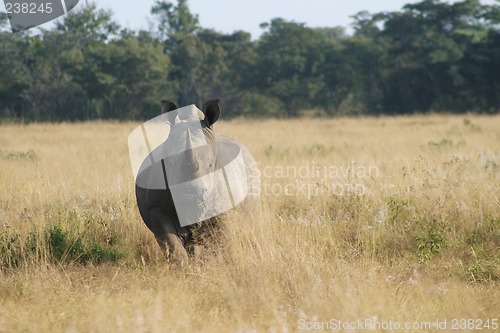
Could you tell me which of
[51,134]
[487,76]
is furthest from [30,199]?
[487,76]

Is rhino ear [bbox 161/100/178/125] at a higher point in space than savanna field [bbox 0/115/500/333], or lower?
higher

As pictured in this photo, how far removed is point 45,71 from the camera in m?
34.3

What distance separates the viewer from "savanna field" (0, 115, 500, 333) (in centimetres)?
390

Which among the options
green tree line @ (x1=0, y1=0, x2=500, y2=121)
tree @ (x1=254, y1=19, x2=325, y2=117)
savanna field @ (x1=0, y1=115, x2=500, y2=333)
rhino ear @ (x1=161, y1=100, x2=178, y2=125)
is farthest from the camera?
tree @ (x1=254, y1=19, x2=325, y2=117)

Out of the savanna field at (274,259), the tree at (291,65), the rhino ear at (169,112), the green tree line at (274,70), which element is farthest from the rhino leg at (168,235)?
the tree at (291,65)

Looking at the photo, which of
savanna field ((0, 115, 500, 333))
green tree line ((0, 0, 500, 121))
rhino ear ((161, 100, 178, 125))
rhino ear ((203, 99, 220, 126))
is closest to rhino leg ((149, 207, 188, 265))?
savanna field ((0, 115, 500, 333))

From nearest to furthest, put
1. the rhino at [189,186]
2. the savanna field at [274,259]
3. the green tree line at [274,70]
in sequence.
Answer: the savanna field at [274,259] < the rhino at [189,186] < the green tree line at [274,70]

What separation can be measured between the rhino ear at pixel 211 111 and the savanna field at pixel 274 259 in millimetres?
895

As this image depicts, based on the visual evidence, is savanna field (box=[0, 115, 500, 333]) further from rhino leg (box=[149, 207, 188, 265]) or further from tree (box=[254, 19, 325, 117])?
tree (box=[254, 19, 325, 117])

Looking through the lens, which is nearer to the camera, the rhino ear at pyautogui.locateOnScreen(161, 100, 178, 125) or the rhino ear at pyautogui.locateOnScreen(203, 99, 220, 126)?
the rhino ear at pyautogui.locateOnScreen(203, 99, 220, 126)

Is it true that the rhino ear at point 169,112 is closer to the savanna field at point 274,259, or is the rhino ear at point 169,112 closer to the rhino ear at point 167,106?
the rhino ear at point 167,106

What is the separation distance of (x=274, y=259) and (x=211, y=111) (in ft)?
4.10

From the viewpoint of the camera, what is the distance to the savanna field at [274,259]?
3.90 m

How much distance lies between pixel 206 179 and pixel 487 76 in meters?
33.4
